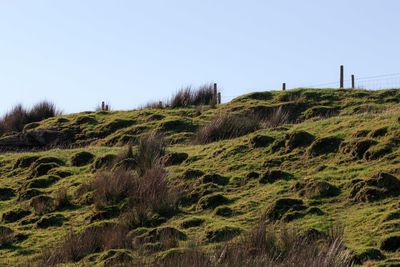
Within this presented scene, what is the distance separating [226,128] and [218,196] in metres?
9.33

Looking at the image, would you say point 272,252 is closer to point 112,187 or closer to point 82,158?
point 112,187

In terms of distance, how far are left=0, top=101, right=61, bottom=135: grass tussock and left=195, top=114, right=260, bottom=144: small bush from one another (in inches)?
462

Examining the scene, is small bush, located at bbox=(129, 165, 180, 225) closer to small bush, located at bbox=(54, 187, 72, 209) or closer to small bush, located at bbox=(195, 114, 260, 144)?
small bush, located at bbox=(54, 187, 72, 209)

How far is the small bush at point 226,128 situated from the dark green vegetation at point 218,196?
56 mm

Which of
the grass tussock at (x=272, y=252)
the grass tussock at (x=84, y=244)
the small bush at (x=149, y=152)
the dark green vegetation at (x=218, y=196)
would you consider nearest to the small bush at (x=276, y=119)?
the dark green vegetation at (x=218, y=196)

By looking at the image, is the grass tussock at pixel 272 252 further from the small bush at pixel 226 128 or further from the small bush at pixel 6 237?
the small bush at pixel 226 128

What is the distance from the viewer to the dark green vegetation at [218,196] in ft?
53.3

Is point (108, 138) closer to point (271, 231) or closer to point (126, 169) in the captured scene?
point (126, 169)

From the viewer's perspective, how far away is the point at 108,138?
33938 mm

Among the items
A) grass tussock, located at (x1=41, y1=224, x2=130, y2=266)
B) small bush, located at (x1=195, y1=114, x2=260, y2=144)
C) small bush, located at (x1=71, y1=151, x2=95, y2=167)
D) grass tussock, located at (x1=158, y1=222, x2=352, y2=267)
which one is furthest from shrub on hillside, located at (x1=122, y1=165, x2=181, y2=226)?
small bush, located at (x1=195, y1=114, x2=260, y2=144)

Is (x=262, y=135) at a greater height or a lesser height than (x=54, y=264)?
greater

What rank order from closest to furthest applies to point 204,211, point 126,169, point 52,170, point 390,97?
point 204,211 < point 126,169 < point 52,170 < point 390,97

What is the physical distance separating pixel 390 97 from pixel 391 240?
18180 mm

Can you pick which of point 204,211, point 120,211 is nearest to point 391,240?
point 204,211
